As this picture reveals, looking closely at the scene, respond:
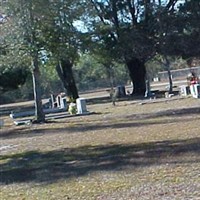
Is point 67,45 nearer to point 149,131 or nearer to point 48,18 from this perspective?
point 48,18

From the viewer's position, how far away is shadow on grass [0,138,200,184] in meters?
11.0

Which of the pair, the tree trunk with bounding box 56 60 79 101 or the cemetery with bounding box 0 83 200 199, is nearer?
the cemetery with bounding box 0 83 200 199

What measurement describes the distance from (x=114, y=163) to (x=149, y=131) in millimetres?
5551

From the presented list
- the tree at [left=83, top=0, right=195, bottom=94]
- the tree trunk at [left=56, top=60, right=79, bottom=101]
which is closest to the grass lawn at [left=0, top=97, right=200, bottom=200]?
the tree at [left=83, top=0, right=195, bottom=94]

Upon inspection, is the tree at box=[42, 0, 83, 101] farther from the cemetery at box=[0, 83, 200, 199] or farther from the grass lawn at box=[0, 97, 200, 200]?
the grass lawn at box=[0, 97, 200, 200]

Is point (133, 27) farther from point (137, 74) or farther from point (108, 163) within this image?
point (108, 163)

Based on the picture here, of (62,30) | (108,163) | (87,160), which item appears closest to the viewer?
(108,163)

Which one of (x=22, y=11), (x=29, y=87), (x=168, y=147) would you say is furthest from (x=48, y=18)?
(x=29, y=87)

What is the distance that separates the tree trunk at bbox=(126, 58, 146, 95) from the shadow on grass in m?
34.8

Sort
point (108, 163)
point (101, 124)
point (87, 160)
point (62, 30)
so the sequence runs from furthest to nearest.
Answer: point (62, 30), point (101, 124), point (87, 160), point (108, 163)

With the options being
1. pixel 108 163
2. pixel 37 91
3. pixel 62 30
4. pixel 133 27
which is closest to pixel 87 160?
pixel 108 163

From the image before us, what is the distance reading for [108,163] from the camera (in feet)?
38.0

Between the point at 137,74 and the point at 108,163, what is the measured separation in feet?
126

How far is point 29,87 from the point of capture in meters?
88.9
